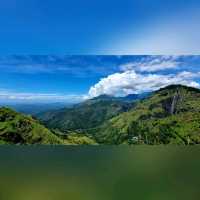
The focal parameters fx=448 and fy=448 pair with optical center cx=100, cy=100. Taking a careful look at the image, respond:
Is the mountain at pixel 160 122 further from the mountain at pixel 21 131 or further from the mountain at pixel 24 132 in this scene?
the mountain at pixel 21 131

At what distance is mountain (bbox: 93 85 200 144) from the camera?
13999cm

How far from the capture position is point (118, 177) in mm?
32281

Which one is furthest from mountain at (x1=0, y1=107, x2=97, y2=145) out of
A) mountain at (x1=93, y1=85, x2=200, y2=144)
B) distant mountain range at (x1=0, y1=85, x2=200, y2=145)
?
mountain at (x1=93, y1=85, x2=200, y2=144)

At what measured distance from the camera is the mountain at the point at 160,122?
140m

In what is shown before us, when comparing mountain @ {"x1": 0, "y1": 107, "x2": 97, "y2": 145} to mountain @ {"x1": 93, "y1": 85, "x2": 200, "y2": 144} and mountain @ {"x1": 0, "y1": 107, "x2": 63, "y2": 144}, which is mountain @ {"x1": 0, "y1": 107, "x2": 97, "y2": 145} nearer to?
mountain @ {"x1": 0, "y1": 107, "x2": 63, "y2": 144}

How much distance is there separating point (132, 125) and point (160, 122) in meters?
11.1

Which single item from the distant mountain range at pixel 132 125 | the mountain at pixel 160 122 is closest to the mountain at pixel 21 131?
the distant mountain range at pixel 132 125

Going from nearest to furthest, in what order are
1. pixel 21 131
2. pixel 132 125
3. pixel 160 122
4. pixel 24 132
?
pixel 24 132 → pixel 21 131 → pixel 160 122 → pixel 132 125

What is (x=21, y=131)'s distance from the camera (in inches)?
4975

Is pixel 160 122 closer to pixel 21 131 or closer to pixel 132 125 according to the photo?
pixel 132 125

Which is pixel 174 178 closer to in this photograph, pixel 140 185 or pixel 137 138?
pixel 140 185

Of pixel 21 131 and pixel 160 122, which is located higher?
pixel 160 122

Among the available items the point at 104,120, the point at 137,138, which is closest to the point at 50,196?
the point at 137,138

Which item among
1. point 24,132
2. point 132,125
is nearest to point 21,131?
point 24,132
